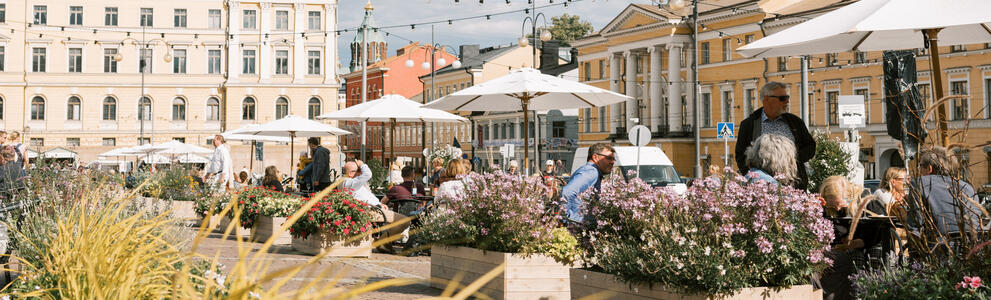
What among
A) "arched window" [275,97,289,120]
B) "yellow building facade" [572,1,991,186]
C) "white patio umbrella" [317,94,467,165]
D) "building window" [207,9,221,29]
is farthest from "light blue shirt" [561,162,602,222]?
"building window" [207,9,221,29]

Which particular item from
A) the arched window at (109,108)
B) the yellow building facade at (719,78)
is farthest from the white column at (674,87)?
the arched window at (109,108)

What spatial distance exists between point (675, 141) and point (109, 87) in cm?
3556

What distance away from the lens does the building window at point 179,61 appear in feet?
221

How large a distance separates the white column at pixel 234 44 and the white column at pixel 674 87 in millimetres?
26750

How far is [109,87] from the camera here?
6700 centimetres

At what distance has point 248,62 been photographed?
6750 centimetres

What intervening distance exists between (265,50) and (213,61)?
3.76 meters

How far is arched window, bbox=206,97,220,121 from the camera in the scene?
68.2 m

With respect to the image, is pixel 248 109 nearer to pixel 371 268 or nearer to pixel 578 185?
pixel 371 268

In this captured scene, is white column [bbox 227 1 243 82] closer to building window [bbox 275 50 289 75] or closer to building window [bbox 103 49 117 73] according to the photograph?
building window [bbox 275 50 289 75]

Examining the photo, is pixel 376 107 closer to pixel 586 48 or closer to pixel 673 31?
pixel 673 31

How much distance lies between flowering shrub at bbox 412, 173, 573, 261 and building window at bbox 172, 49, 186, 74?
204ft

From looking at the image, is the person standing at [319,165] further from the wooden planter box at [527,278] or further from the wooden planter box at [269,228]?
the wooden planter box at [527,278]

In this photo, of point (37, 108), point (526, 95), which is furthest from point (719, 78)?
point (526, 95)
